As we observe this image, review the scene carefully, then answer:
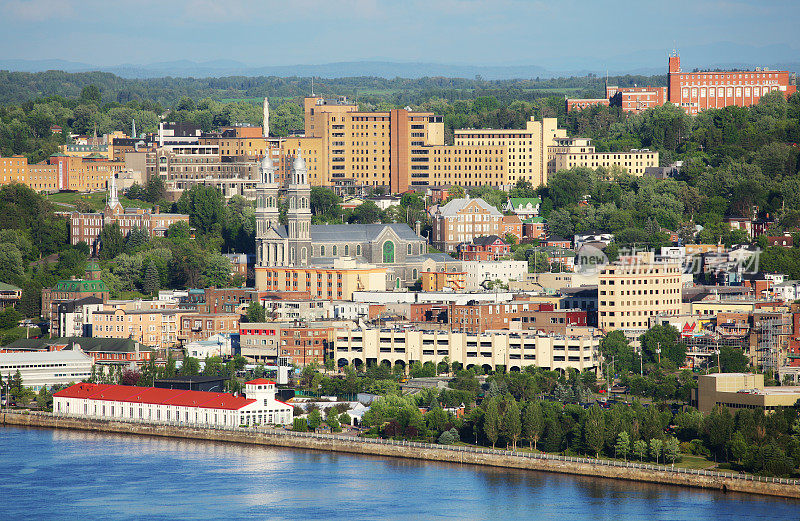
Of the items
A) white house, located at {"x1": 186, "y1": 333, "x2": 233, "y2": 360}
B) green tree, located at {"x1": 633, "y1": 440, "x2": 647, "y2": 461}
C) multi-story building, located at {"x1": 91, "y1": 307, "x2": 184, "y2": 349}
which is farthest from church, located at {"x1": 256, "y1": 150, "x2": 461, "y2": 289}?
green tree, located at {"x1": 633, "y1": 440, "x2": 647, "y2": 461}

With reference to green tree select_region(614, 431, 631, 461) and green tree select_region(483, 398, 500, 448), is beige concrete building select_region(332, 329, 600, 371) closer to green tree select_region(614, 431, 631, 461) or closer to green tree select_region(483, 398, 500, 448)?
green tree select_region(483, 398, 500, 448)

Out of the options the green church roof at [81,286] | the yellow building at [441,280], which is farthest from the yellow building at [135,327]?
the yellow building at [441,280]

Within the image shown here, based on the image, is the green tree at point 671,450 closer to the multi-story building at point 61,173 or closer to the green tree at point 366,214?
the green tree at point 366,214

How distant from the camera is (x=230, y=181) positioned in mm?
93750

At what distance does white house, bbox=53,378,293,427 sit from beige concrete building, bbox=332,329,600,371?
8.03 m

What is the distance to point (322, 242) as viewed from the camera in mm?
76562

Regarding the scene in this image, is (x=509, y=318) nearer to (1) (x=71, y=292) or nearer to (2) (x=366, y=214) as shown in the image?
(1) (x=71, y=292)

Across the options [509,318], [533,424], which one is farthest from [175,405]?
[509,318]

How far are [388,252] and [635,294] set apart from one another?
14964 mm

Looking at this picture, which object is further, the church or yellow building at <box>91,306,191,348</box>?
the church

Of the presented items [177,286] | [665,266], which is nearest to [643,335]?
Result: [665,266]

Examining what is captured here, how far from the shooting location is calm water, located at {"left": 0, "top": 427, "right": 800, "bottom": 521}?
43.0m

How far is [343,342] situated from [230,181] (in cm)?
3277

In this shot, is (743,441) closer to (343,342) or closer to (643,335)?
(643,335)
